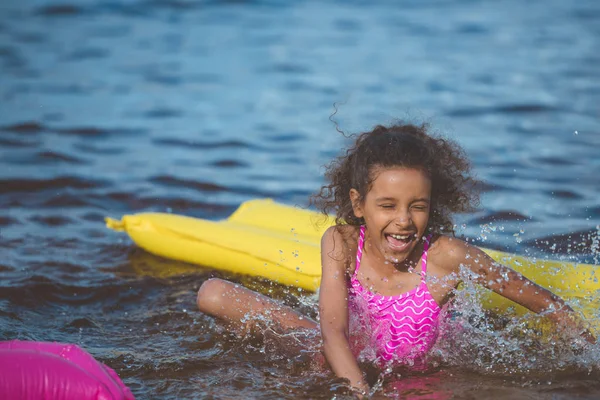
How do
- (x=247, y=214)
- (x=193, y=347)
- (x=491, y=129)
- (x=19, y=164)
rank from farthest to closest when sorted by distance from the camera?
1. (x=491, y=129)
2. (x=19, y=164)
3. (x=247, y=214)
4. (x=193, y=347)

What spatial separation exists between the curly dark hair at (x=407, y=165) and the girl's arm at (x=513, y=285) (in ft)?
0.67

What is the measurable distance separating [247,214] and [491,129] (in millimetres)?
3157

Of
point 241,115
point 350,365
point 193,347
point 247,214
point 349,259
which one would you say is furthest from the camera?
point 241,115

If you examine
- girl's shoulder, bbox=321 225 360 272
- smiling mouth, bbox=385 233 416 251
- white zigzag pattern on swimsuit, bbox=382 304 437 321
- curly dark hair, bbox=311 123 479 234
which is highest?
curly dark hair, bbox=311 123 479 234

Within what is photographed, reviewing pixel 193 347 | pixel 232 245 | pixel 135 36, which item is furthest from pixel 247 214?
pixel 135 36


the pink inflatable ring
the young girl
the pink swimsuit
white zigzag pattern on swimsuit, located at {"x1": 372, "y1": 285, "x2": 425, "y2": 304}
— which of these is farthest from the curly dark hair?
the pink inflatable ring

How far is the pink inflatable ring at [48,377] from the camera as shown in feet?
8.29

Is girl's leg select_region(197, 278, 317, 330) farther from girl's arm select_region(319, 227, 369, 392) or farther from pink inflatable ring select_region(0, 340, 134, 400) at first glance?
pink inflatable ring select_region(0, 340, 134, 400)

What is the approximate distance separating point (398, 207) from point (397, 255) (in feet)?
0.78

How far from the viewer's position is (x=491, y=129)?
7.34 metres

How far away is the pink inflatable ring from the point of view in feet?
8.29

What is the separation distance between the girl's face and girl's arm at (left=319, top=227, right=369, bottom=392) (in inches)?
6.8

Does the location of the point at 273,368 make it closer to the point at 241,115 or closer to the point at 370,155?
the point at 370,155

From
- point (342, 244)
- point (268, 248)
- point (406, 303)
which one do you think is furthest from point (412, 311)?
point (268, 248)
